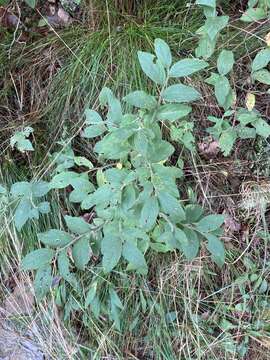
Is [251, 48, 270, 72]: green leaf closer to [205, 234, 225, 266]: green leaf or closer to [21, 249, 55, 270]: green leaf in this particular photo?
[205, 234, 225, 266]: green leaf

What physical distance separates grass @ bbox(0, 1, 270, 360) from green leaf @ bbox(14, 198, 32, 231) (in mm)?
172

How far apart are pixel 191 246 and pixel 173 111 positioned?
0.36 meters

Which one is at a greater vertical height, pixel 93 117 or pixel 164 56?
pixel 164 56

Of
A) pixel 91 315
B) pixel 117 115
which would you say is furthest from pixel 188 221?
pixel 91 315

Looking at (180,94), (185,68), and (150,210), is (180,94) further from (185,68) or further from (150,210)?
(150,210)

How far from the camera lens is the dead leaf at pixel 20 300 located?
61.1 inches

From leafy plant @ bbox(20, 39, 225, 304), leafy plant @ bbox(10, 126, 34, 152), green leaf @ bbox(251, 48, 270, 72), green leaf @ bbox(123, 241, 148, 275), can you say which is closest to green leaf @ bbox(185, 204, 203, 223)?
leafy plant @ bbox(20, 39, 225, 304)

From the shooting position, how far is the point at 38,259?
4.07 feet

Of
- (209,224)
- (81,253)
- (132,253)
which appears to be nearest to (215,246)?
(209,224)

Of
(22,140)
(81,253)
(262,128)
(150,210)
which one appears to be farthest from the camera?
(22,140)

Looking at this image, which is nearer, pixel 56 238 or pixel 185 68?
pixel 185 68

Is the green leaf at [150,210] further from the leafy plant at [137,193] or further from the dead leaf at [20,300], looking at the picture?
the dead leaf at [20,300]

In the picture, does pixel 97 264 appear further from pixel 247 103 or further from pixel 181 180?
pixel 247 103

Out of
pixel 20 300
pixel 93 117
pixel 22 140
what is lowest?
pixel 20 300
